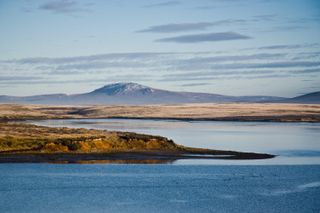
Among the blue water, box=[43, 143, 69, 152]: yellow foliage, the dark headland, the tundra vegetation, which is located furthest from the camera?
the tundra vegetation

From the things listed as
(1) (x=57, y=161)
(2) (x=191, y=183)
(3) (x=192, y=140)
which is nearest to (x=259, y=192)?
(2) (x=191, y=183)

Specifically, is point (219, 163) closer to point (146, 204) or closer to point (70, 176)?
point (70, 176)

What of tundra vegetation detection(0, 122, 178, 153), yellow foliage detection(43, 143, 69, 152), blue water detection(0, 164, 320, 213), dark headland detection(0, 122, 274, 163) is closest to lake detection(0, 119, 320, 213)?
blue water detection(0, 164, 320, 213)

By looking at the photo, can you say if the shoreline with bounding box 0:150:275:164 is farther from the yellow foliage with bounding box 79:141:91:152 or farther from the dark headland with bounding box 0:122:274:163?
the yellow foliage with bounding box 79:141:91:152

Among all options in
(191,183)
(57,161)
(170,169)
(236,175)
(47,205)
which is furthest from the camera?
(57,161)

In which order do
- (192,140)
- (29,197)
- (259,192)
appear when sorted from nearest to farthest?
(29,197)
(259,192)
(192,140)

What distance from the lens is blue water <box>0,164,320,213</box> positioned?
1141 inches

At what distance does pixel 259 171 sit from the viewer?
41.7m

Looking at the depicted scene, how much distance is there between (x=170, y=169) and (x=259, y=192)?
10.2 m

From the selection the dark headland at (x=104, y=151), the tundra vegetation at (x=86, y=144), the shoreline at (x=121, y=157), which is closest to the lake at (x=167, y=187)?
the shoreline at (x=121, y=157)

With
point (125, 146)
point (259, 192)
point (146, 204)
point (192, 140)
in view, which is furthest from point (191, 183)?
point (192, 140)

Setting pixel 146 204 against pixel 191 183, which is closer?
pixel 146 204

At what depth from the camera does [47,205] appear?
28.8 m

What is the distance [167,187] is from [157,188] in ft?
2.40
